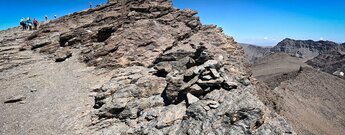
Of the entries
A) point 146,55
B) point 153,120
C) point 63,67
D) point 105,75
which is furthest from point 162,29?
point 153,120

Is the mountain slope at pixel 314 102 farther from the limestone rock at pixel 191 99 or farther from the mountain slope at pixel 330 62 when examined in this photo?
the mountain slope at pixel 330 62

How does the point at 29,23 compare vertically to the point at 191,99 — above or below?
above

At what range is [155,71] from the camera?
2184cm

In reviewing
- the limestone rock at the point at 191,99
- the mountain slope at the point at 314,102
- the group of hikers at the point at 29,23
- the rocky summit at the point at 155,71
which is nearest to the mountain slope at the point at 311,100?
the mountain slope at the point at 314,102

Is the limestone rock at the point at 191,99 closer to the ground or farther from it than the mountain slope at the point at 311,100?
farther from it

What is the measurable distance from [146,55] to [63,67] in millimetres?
8520

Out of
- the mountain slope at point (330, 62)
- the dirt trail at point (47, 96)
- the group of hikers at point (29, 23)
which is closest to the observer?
the dirt trail at point (47, 96)

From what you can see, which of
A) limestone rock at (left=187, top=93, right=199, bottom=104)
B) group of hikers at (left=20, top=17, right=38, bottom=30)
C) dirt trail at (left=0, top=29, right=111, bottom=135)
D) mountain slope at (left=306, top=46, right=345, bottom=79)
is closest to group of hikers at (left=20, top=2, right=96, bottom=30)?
group of hikers at (left=20, top=17, right=38, bottom=30)

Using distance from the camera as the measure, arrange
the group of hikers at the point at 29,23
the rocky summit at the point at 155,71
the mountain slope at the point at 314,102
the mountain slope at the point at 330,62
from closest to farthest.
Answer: the rocky summit at the point at 155,71 < the group of hikers at the point at 29,23 < the mountain slope at the point at 314,102 < the mountain slope at the point at 330,62

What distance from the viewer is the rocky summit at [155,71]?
1370 centimetres

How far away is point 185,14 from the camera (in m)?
31.8

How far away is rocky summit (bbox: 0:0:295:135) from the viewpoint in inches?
539

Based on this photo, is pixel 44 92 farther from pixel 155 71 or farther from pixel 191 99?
pixel 191 99

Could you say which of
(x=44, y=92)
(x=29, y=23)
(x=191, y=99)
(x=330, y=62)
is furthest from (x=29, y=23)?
(x=330, y=62)
